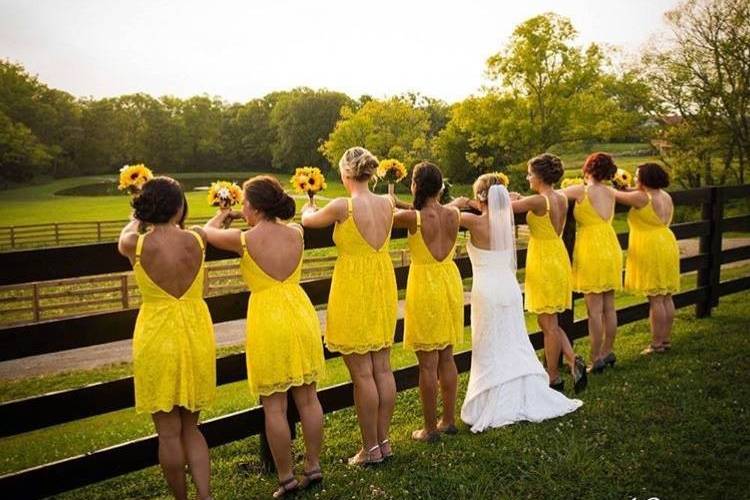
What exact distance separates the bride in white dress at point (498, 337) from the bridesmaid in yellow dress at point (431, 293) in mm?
452

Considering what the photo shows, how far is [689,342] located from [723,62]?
26980mm

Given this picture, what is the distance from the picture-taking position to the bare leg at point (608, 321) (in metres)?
6.63

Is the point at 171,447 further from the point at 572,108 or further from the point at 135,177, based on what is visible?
the point at 572,108

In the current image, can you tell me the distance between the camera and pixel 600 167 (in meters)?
6.45

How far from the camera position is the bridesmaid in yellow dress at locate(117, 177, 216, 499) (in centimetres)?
346

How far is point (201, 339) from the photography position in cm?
366

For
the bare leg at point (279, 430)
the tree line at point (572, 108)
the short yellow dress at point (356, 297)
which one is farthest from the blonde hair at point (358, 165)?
the tree line at point (572, 108)

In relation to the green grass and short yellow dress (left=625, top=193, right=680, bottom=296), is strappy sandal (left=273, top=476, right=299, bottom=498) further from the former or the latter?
short yellow dress (left=625, top=193, right=680, bottom=296)

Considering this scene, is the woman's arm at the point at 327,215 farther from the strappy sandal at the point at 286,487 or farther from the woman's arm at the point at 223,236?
the strappy sandal at the point at 286,487

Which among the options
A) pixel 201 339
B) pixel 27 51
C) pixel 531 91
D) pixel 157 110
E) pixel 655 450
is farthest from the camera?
pixel 157 110

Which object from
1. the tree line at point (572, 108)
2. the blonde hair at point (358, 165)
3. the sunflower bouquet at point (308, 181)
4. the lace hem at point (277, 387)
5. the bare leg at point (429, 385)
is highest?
the tree line at point (572, 108)

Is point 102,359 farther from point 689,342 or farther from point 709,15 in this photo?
point 709,15

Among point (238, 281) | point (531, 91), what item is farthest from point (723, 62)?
point (238, 281)

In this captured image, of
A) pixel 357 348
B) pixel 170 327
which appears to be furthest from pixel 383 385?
pixel 170 327
